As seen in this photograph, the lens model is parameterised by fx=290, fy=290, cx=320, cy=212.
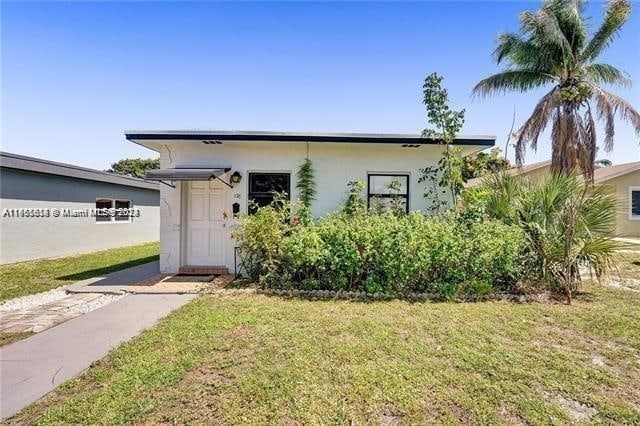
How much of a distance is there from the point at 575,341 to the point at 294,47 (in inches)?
394

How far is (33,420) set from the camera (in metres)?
2.46

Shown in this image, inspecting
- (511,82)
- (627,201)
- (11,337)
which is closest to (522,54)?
(511,82)

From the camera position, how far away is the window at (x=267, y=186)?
8.18m

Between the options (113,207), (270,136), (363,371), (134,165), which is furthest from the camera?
(134,165)

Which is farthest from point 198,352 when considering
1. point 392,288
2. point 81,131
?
point 81,131

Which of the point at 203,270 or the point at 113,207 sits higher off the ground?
the point at 113,207

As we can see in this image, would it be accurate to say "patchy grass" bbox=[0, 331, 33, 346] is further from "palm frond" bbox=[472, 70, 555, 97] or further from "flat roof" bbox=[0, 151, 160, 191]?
"palm frond" bbox=[472, 70, 555, 97]

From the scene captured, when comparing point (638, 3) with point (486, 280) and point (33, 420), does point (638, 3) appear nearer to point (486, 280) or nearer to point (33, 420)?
point (486, 280)

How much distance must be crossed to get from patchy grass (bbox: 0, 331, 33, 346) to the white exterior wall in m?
3.76

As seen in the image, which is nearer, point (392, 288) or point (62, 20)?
point (392, 288)

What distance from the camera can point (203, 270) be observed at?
305 inches

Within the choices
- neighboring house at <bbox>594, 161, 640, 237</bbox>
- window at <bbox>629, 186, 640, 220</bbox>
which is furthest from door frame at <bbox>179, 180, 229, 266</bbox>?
window at <bbox>629, 186, 640, 220</bbox>

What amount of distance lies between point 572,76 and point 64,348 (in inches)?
754

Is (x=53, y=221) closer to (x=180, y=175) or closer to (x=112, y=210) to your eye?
(x=112, y=210)
